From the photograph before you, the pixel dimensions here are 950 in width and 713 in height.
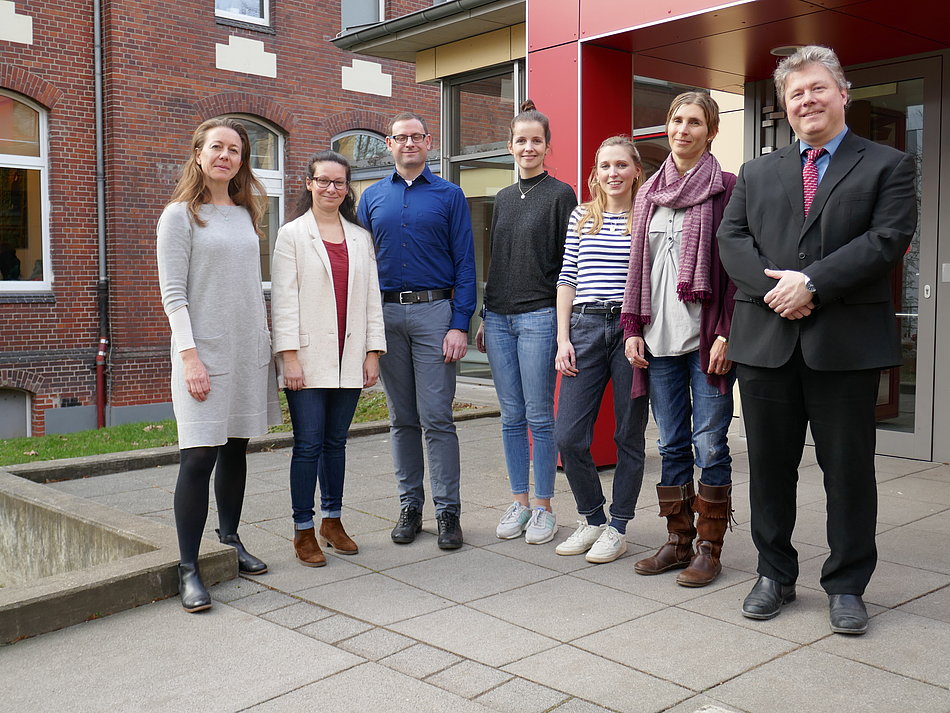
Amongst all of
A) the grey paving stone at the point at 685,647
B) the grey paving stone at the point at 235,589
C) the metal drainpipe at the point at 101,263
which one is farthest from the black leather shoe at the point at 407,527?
the metal drainpipe at the point at 101,263

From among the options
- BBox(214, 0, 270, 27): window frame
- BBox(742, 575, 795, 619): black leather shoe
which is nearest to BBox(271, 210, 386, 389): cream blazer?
BBox(742, 575, 795, 619): black leather shoe

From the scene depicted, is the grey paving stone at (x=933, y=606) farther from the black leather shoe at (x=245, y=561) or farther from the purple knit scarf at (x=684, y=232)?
the black leather shoe at (x=245, y=561)

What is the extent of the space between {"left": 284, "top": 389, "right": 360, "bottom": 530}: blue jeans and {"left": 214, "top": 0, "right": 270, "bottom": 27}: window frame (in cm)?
1040

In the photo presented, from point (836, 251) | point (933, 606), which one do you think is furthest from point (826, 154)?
point (933, 606)

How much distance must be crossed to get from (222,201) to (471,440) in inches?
177

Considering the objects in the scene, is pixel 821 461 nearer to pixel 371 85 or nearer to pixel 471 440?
pixel 471 440

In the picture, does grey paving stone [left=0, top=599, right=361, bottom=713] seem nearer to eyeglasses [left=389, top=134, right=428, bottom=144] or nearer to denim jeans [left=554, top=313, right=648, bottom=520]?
denim jeans [left=554, top=313, right=648, bottom=520]

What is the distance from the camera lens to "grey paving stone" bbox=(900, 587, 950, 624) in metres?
3.85

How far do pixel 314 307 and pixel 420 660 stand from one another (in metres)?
1.79

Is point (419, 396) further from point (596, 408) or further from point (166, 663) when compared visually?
point (166, 663)

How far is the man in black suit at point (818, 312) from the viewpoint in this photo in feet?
11.7

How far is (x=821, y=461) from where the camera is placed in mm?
3826

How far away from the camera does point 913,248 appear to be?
7.01 metres

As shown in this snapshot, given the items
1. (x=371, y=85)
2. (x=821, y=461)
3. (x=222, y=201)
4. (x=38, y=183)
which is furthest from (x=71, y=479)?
(x=371, y=85)
